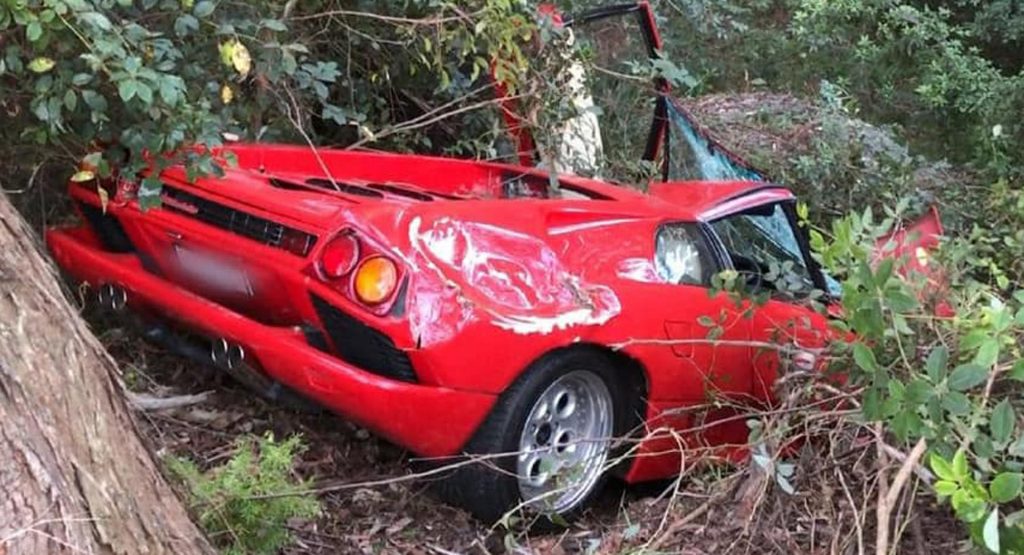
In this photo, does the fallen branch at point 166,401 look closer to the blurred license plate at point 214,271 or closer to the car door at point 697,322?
the blurred license plate at point 214,271

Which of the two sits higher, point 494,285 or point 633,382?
point 494,285

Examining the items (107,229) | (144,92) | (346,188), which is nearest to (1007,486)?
(144,92)

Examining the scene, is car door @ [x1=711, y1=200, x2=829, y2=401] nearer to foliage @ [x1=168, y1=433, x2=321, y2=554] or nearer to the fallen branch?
foliage @ [x1=168, y1=433, x2=321, y2=554]

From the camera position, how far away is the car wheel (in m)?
3.47

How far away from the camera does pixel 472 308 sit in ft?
10.9

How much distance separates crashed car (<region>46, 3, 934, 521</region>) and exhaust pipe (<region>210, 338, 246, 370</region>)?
1cm

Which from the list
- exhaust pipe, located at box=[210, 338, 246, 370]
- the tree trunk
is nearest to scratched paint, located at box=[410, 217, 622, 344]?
exhaust pipe, located at box=[210, 338, 246, 370]

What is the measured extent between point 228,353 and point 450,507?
0.91m

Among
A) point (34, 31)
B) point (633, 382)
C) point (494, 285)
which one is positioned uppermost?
point (34, 31)

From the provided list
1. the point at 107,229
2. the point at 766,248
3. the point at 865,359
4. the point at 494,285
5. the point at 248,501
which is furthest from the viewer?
the point at 766,248

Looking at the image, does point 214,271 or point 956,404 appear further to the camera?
point 214,271

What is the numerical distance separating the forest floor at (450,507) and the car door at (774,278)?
56 cm

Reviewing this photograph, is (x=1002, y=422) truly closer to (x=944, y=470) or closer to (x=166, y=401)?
(x=944, y=470)

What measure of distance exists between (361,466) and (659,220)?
1.44 meters
